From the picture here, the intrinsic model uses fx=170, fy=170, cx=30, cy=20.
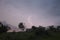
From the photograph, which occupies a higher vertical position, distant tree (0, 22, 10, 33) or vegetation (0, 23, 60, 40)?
distant tree (0, 22, 10, 33)

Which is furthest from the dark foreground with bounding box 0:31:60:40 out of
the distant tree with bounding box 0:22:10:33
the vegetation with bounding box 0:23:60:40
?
the distant tree with bounding box 0:22:10:33

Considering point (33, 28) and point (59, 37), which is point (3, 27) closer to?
point (33, 28)

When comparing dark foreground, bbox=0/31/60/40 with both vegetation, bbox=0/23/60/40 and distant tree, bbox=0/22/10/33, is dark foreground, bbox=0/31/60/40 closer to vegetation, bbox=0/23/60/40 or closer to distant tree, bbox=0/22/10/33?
vegetation, bbox=0/23/60/40

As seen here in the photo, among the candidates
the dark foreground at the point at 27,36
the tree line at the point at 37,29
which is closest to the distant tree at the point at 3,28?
the tree line at the point at 37,29

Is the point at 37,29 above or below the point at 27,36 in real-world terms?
Result: above

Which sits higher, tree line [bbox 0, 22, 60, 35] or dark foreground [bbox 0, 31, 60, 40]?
tree line [bbox 0, 22, 60, 35]

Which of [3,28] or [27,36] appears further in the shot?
[3,28]

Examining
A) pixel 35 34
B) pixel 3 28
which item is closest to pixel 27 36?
pixel 35 34

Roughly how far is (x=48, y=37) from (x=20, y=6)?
1.06m

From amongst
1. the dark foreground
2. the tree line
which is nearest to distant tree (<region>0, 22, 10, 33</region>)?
the tree line

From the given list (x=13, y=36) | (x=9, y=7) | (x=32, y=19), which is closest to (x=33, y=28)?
(x=32, y=19)

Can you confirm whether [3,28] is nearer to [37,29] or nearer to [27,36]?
[27,36]

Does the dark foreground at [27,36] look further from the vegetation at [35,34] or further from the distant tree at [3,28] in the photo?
the distant tree at [3,28]

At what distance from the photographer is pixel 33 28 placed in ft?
14.0
